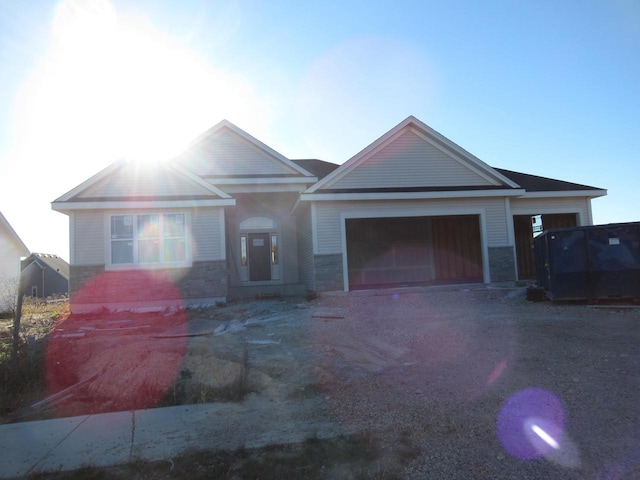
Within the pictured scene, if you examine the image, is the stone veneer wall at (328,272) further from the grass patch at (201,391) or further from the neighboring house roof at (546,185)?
the grass patch at (201,391)

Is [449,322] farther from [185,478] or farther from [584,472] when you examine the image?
[185,478]

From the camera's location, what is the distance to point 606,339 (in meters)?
7.55

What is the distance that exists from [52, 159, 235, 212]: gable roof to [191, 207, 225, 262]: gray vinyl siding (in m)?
0.40

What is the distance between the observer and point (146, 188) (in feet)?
47.0

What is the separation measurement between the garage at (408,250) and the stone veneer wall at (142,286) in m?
6.56

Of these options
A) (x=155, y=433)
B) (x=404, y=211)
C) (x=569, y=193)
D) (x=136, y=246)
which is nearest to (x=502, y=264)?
(x=404, y=211)

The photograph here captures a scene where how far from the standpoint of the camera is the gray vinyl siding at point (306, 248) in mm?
15383

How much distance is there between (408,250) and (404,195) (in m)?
4.61

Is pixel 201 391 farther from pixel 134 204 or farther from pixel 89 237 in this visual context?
pixel 89 237

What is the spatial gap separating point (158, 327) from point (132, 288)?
3817mm

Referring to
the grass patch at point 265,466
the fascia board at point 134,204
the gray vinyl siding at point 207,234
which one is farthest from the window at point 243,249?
the grass patch at point 265,466

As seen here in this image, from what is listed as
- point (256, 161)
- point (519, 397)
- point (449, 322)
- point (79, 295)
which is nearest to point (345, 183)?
point (256, 161)

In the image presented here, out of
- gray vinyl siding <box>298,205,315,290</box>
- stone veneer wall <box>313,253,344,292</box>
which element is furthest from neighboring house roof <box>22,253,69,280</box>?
stone veneer wall <box>313,253,344,292</box>

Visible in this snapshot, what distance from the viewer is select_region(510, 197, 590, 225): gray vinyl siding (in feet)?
55.4
